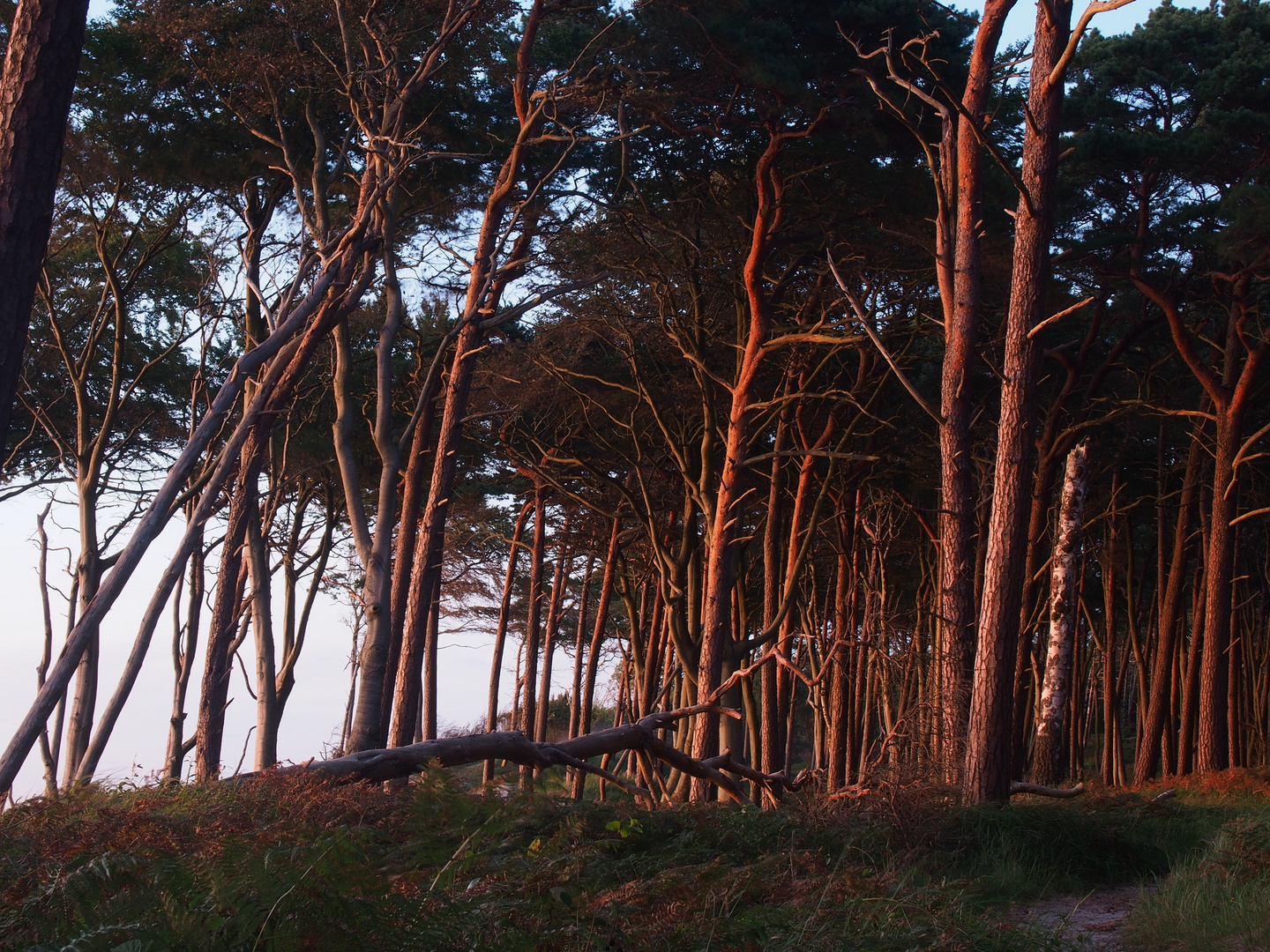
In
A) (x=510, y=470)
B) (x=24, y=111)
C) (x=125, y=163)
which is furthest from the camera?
(x=510, y=470)

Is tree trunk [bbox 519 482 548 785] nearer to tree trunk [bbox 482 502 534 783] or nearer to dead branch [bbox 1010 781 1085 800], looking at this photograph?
tree trunk [bbox 482 502 534 783]

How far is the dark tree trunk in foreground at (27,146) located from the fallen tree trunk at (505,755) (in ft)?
10.1

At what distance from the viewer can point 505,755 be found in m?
6.75

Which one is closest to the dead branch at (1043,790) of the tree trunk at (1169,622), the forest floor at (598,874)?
the forest floor at (598,874)

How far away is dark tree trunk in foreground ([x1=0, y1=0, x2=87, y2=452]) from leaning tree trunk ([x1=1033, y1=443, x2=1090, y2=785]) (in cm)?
1244

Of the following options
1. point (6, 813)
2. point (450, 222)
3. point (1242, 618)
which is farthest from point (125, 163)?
point (1242, 618)

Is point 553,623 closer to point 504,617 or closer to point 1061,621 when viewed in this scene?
point 504,617

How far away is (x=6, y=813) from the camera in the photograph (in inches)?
184

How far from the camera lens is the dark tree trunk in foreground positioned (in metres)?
4.00

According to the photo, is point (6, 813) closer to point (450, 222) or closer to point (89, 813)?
point (89, 813)

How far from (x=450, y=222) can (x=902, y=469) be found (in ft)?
29.3

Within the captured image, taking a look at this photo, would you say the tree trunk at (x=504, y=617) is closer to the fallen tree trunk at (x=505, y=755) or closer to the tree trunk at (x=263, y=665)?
the tree trunk at (x=263, y=665)

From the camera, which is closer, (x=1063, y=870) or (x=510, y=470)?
(x=1063, y=870)

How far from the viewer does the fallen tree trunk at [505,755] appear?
20.9 ft
